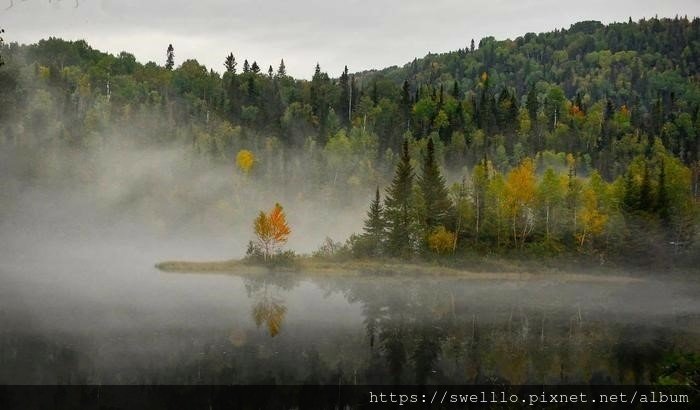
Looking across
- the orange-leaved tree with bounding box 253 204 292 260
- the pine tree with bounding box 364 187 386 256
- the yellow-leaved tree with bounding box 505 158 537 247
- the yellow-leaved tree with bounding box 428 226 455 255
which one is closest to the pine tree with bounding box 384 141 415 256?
the pine tree with bounding box 364 187 386 256

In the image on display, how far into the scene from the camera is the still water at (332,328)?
4503 centimetres

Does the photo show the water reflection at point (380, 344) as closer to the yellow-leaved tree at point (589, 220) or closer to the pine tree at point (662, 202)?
the yellow-leaved tree at point (589, 220)

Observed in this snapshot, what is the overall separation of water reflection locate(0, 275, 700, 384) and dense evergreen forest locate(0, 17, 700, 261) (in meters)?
Answer: 20.3

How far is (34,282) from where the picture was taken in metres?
81.6

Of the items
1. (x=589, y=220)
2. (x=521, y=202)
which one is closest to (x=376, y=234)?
(x=521, y=202)

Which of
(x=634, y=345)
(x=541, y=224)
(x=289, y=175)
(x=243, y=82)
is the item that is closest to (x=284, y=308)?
(x=634, y=345)

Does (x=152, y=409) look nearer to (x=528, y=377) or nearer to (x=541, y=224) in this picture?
(x=528, y=377)

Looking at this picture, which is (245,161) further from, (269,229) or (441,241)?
(441,241)

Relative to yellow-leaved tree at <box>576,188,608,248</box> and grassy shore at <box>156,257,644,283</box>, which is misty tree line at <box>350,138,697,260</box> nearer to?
yellow-leaved tree at <box>576,188,608,248</box>

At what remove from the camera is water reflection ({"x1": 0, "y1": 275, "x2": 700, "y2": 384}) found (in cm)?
4425

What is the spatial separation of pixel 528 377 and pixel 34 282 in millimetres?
62425

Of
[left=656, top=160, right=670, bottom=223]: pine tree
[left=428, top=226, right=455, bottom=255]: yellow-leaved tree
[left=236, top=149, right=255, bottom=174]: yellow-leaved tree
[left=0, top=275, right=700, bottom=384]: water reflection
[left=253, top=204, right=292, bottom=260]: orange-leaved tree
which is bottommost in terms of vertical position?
[left=0, top=275, right=700, bottom=384]: water reflection

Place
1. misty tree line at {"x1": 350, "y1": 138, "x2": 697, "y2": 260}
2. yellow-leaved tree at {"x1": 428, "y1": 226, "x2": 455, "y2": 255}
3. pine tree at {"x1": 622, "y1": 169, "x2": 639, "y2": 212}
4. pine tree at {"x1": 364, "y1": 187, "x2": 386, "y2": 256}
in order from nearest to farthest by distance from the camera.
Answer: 1. yellow-leaved tree at {"x1": 428, "y1": 226, "x2": 455, "y2": 255}
2. pine tree at {"x1": 364, "y1": 187, "x2": 386, "y2": 256}
3. misty tree line at {"x1": 350, "y1": 138, "x2": 697, "y2": 260}
4. pine tree at {"x1": 622, "y1": 169, "x2": 639, "y2": 212}

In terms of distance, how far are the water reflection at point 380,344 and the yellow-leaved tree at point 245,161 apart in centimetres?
8131
